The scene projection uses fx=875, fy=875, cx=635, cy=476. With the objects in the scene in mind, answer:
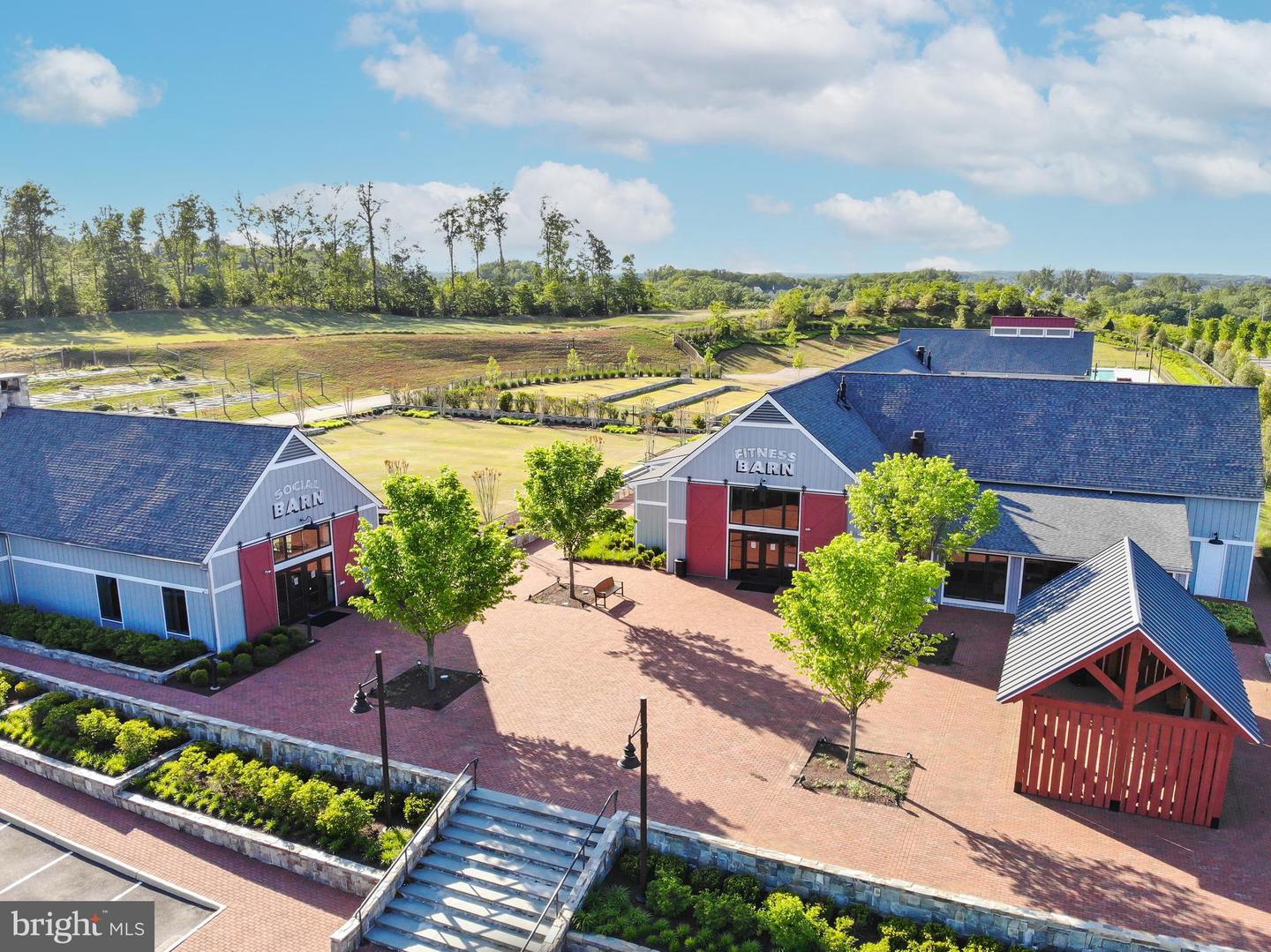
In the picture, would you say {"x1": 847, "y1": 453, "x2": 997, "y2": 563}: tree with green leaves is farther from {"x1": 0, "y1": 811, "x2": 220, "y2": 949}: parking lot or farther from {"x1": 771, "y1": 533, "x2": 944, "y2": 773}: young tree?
{"x1": 0, "y1": 811, "x2": 220, "y2": 949}: parking lot

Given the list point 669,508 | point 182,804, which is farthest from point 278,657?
point 669,508

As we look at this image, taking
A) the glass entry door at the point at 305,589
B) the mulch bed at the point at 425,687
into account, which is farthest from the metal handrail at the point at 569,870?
the glass entry door at the point at 305,589

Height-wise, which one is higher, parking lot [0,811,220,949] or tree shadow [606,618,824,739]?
tree shadow [606,618,824,739]

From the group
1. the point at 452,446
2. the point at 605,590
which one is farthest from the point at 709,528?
the point at 452,446

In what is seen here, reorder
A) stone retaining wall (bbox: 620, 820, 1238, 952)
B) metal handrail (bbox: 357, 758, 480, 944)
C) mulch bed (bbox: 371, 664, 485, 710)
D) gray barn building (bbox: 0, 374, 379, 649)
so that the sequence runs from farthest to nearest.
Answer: gray barn building (bbox: 0, 374, 379, 649) < mulch bed (bbox: 371, 664, 485, 710) < metal handrail (bbox: 357, 758, 480, 944) < stone retaining wall (bbox: 620, 820, 1238, 952)

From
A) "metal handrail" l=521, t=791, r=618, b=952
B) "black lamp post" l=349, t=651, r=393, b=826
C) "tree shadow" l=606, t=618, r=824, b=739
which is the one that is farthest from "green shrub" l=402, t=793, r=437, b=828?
"tree shadow" l=606, t=618, r=824, b=739

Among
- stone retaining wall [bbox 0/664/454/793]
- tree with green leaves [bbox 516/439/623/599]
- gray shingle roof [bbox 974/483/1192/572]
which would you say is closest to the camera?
stone retaining wall [bbox 0/664/454/793]
